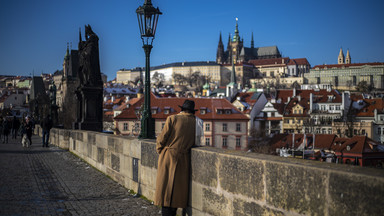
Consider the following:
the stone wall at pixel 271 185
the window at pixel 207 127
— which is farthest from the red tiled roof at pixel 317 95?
the stone wall at pixel 271 185

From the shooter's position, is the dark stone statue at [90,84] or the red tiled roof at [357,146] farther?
the red tiled roof at [357,146]

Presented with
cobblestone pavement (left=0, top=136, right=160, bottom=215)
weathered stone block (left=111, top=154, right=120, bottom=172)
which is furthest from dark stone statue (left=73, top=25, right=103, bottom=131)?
weathered stone block (left=111, top=154, right=120, bottom=172)

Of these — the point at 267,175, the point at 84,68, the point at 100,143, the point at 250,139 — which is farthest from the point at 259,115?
the point at 267,175

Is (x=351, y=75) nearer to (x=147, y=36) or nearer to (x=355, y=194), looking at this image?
(x=147, y=36)

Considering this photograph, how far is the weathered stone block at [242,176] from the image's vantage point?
416 centimetres

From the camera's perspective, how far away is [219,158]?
4898mm

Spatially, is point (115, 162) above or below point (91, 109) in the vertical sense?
below

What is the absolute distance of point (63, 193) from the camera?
305 inches

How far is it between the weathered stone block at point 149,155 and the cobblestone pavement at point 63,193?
60 cm

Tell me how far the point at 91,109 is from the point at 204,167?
1274 cm

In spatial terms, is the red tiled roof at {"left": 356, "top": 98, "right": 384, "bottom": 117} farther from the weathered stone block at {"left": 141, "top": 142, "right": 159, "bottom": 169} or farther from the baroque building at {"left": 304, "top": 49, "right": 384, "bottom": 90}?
the baroque building at {"left": 304, "top": 49, "right": 384, "bottom": 90}

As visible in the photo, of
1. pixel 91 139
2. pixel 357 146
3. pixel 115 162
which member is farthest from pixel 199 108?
pixel 115 162

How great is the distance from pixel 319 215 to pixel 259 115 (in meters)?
83.2

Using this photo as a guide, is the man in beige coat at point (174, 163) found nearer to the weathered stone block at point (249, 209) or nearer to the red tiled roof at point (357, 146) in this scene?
the weathered stone block at point (249, 209)
